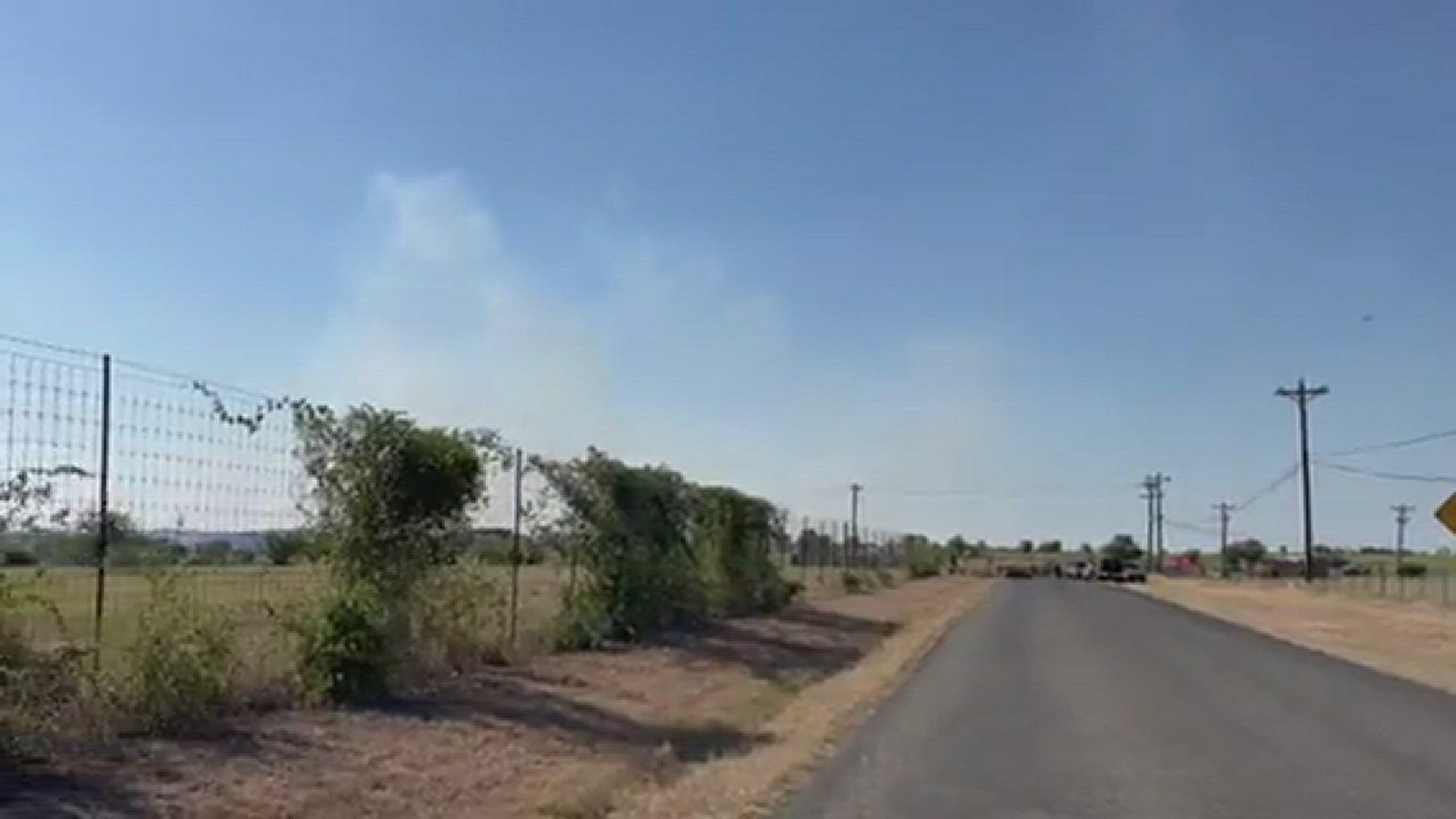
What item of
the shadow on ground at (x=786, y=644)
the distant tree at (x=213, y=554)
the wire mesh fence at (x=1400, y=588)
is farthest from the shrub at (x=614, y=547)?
the wire mesh fence at (x=1400, y=588)

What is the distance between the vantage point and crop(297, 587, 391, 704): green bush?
16094mm

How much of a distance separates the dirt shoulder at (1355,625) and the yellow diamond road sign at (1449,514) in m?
2.46

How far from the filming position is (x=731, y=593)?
129ft

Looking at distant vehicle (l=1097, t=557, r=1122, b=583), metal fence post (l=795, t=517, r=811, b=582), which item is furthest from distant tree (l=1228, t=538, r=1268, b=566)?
metal fence post (l=795, t=517, r=811, b=582)

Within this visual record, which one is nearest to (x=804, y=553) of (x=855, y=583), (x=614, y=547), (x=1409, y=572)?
(x=855, y=583)

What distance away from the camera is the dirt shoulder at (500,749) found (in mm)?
11328

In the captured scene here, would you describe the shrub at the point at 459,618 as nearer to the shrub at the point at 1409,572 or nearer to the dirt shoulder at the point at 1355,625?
the dirt shoulder at the point at 1355,625

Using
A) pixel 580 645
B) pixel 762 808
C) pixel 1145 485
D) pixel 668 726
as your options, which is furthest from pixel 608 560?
pixel 1145 485

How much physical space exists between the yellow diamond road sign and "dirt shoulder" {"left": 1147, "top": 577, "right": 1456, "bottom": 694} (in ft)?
8.09

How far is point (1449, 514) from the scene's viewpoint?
33531mm

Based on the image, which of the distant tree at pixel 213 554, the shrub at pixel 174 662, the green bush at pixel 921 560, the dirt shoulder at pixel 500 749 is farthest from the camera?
the green bush at pixel 921 560

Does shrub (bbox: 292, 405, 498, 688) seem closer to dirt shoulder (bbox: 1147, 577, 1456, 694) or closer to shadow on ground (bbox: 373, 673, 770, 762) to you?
shadow on ground (bbox: 373, 673, 770, 762)

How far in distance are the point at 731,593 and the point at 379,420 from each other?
2214 cm

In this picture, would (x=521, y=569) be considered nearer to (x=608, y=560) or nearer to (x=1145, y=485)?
(x=608, y=560)
